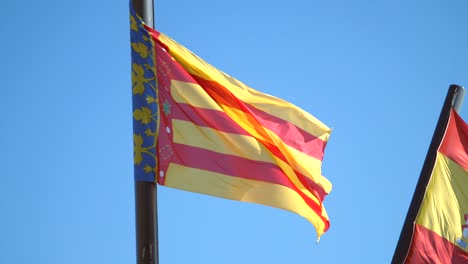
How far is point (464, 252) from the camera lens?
12.8 metres

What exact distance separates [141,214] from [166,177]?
1.04 m

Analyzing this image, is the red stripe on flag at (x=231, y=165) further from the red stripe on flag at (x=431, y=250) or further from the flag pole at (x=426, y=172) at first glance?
the red stripe on flag at (x=431, y=250)

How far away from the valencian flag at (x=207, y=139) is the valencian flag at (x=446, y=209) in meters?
1.56

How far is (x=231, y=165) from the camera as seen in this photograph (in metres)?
11.1

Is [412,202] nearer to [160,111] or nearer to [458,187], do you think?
[458,187]

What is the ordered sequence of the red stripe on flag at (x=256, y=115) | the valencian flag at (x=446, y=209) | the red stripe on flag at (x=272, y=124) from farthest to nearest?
1. the valencian flag at (x=446, y=209)
2. the red stripe on flag at (x=272, y=124)
3. the red stripe on flag at (x=256, y=115)

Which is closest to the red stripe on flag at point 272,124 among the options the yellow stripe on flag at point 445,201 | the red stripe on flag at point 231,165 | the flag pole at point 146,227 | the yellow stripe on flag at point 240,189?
the red stripe on flag at point 231,165

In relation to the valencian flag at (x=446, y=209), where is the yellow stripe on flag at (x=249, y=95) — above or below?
above

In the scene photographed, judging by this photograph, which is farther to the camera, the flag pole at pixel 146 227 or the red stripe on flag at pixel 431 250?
the red stripe on flag at pixel 431 250

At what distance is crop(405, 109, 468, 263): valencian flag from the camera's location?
12281 millimetres

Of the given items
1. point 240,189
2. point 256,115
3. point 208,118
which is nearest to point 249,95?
point 256,115

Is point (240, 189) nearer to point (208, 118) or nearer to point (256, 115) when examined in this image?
point (208, 118)

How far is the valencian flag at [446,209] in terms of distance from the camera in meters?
12.3

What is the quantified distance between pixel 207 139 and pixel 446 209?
13.5 ft
